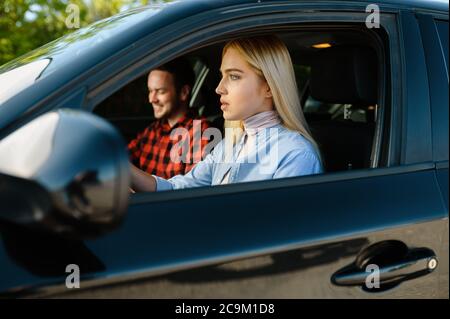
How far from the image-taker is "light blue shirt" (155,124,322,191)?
198 centimetres

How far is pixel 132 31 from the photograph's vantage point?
1.59 meters

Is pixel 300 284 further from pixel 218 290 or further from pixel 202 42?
pixel 202 42

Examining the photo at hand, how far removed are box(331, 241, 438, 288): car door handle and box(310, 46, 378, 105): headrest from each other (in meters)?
0.70

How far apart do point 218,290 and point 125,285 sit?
0.23m

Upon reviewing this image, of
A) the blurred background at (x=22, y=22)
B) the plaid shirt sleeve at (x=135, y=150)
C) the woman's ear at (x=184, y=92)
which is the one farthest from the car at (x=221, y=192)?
the blurred background at (x=22, y=22)

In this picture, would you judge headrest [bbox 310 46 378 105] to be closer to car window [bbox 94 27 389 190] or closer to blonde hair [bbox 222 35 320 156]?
car window [bbox 94 27 389 190]

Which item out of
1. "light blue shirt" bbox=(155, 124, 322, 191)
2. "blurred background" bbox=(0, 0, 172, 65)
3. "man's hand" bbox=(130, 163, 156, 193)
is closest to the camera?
"light blue shirt" bbox=(155, 124, 322, 191)

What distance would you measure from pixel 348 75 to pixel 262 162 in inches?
19.1

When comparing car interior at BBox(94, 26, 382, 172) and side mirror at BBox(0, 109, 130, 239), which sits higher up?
car interior at BBox(94, 26, 382, 172)

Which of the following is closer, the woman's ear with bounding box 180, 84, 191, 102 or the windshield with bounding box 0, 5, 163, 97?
the windshield with bounding box 0, 5, 163, 97

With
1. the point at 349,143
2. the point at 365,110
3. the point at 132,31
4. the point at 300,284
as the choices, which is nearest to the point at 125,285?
the point at 300,284

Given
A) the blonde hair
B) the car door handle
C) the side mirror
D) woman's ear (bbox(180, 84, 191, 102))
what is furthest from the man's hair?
the side mirror

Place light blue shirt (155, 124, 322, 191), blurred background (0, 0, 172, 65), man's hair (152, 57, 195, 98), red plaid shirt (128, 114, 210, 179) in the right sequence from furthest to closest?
blurred background (0, 0, 172, 65) < man's hair (152, 57, 195, 98) < red plaid shirt (128, 114, 210, 179) < light blue shirt (155, 124, 322, 191)

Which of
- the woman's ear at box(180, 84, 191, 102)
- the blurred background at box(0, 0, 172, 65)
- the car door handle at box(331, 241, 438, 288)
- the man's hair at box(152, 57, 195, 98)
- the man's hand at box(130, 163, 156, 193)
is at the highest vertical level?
the blurred background at box(0, 0, 172, 65)
